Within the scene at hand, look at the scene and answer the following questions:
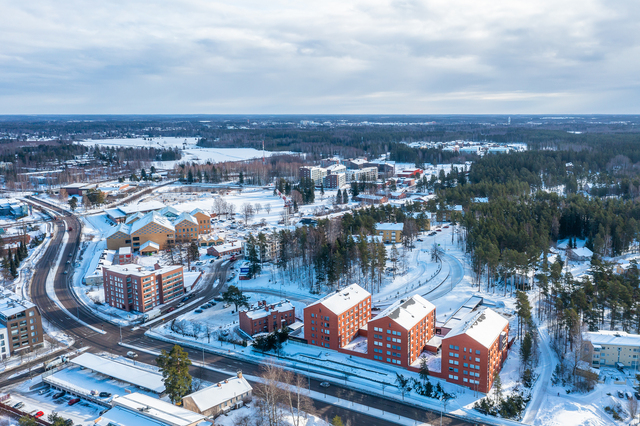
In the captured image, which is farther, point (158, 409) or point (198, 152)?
point (198, 152)

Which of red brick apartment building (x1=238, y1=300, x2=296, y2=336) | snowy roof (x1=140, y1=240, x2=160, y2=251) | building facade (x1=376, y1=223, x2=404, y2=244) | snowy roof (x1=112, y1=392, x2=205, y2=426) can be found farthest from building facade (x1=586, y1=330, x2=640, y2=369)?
snowy roof (x1=140, y1=240, x2=160, y2=251)

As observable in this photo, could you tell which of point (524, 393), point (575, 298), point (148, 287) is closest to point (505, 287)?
point (575, 298)

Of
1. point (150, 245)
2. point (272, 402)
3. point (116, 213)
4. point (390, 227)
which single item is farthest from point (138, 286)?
point (116, 213)

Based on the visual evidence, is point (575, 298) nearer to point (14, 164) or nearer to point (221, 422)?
point (221, 422)

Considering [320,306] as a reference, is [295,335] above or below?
below

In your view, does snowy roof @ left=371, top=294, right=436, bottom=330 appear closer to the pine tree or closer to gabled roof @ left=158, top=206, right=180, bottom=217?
the pine tree

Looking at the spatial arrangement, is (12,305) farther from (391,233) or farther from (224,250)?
(391,233)
